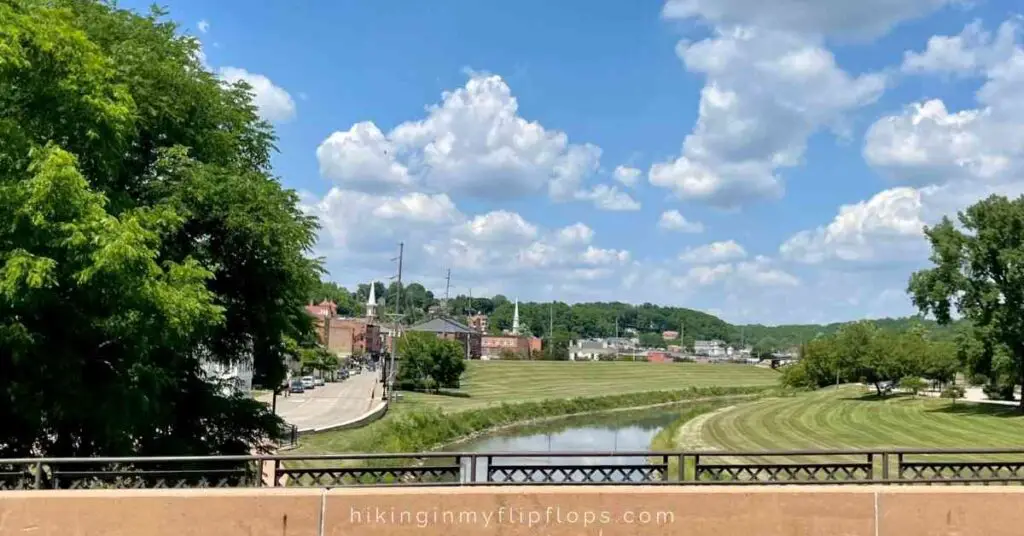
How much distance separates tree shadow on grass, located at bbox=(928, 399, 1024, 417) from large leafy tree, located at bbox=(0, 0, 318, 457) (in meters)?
46.6

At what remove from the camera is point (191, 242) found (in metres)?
16.1

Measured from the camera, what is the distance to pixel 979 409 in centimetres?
5388

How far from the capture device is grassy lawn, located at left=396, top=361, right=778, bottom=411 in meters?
83.0

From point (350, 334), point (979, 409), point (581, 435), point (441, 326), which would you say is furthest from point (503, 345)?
point (979, 409)

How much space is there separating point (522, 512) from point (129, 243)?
712 cm

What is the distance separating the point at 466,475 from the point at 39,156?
7462mm

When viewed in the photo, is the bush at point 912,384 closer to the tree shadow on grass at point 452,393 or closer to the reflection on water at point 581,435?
the reflection on water at point 581,435

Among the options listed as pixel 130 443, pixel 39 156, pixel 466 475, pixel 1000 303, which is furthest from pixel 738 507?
pixel 1000 303

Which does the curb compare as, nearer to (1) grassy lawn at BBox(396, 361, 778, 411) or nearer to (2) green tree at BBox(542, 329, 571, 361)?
(1) grassy lawn at BBox(396, 361, 778, 411)

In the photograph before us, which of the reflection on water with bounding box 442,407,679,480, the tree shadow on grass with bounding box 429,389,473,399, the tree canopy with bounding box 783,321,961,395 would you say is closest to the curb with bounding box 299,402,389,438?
the reflection on water with bounding box 442,407,679,480

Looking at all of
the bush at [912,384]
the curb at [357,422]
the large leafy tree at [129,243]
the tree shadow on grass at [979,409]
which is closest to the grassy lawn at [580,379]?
the curb at [357,422]

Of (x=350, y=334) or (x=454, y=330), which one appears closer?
(x=350, y=334)

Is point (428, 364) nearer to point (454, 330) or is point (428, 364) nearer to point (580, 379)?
point (580, 379)

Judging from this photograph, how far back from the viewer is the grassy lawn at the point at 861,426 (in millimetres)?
38844
